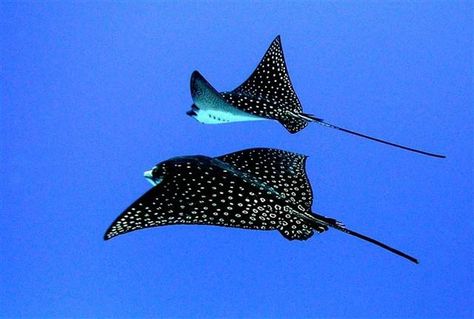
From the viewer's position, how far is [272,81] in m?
5.69

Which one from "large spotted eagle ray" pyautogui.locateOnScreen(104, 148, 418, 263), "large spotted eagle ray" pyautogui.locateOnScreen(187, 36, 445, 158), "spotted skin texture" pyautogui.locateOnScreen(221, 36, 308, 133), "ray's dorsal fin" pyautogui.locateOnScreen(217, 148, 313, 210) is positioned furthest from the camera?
"spotted skin texture" pyautogui.locateOnScreen(221, 36, 308, 133)

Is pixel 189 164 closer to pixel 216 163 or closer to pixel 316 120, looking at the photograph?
pixel 216 163

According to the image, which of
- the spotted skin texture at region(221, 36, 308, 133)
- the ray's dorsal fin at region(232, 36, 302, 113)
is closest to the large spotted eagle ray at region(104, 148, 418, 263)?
the spotted skin texture at region(221, 36, 308, 133)

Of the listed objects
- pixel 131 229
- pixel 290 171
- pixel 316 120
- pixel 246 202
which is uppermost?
pixel 316 120

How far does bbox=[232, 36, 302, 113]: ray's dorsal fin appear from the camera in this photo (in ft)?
18.3

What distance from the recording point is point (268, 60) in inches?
227

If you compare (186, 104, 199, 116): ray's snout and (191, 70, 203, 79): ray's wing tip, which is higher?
(186, 104, 199, 116): ray's snout

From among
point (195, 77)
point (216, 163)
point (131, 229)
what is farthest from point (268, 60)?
point (131, 229)

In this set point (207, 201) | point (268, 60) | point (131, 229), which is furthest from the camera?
point (268, 60)

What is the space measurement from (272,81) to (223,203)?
105 inches

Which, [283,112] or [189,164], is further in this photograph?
[283,112]

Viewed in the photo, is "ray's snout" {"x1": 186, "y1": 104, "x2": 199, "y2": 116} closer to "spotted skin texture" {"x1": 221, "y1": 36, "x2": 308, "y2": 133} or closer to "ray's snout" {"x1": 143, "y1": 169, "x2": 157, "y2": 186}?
"spotted skin texture" {"x1": 221, "y1": 36, "x2": 308, "y2": 133}

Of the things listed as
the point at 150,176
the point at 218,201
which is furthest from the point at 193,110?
the point at 218,201

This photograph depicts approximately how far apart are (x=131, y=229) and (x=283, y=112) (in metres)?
2.69
